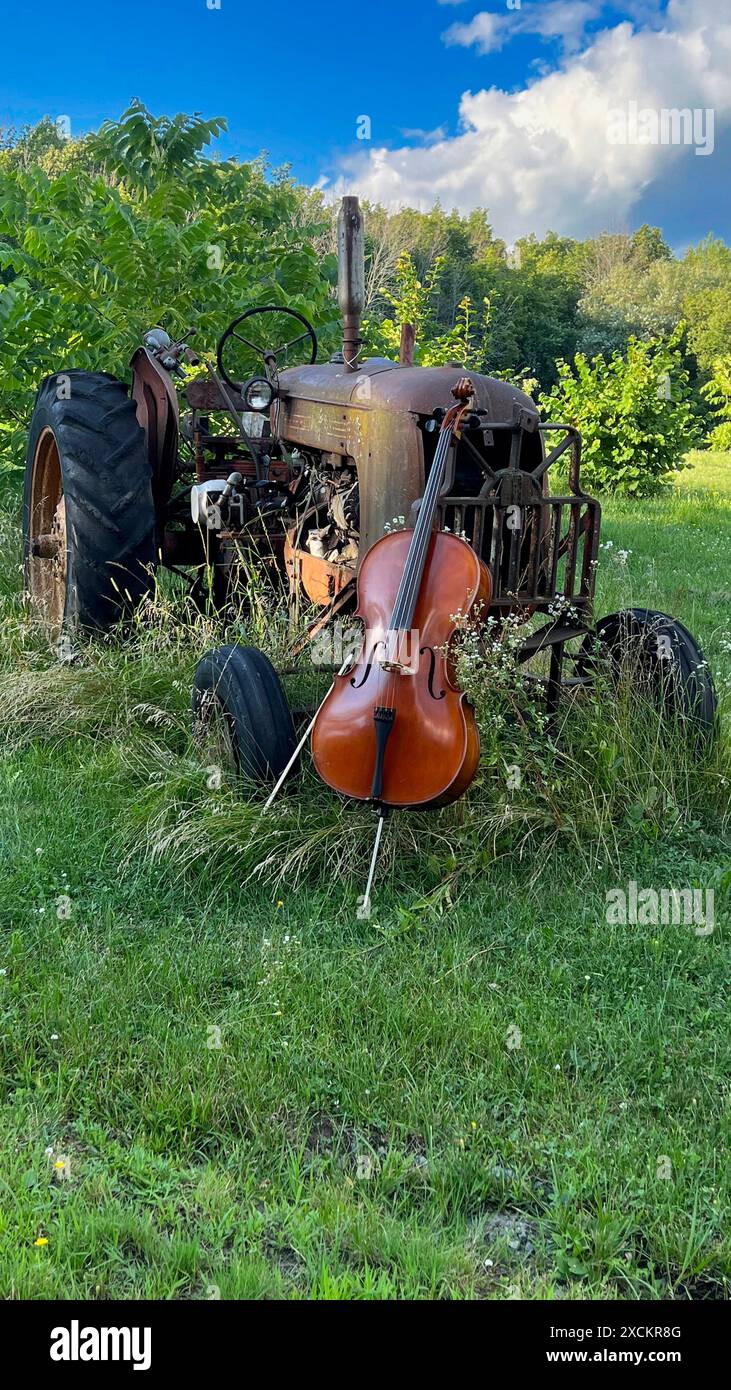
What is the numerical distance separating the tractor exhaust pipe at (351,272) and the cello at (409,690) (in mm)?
1410

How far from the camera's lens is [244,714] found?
3943 mm

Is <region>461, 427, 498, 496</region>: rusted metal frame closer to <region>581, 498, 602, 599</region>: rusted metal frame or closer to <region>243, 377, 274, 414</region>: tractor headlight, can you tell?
<region>581, 498, 602, 599</region>: rusted metal frame

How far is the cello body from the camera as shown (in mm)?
3283

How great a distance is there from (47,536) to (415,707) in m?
3.17

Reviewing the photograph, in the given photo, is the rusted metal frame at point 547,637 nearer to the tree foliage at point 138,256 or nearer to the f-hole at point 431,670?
the f-hole at point 431,670

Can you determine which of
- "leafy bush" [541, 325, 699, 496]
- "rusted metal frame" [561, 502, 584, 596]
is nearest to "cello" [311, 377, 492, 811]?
"rusted metal frame" [561, 502, 584, 596]

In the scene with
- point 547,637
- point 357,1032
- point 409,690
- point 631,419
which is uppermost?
point 631,419

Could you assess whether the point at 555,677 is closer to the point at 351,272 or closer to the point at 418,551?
the point at 418,551

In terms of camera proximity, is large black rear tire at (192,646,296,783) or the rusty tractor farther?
the rusty tractor

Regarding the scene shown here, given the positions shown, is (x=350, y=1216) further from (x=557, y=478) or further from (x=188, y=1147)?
(x=557, y=478)

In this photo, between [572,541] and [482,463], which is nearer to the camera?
[482,463]

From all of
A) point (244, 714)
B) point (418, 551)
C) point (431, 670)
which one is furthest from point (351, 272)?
point (431, 670)

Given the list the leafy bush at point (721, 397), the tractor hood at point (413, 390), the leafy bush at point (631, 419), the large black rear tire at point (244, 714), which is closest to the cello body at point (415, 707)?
the large black rear tire at point (244, 714)

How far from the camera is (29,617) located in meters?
5.79
